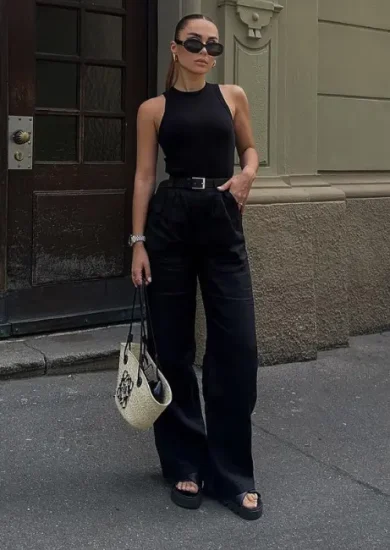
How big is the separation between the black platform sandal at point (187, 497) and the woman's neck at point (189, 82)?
1.62 metres

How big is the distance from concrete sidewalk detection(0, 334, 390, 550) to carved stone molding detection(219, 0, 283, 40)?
7.39 feet

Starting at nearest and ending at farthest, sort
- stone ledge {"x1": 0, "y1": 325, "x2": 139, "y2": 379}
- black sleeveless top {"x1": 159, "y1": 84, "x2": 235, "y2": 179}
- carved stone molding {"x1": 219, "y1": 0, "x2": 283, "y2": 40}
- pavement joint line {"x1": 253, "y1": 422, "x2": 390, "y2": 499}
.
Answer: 1. black sleeveless top {"x1": 159, "y1": 84, "x2": 235, "y2": 179}
2. pavement joint line {"x1": 253, "y1": 422, "x2": 390, "y2": 499}
3. stone ledge {"x1": 0, "y1": 325, "x2": 139, "y2": 379}
4. carved stone molding {"x1": 219, "y1": 0, "x2": 283, "y2": 40}

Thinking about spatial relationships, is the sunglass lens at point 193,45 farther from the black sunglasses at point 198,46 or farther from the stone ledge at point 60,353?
the stone ledge at point 60,353

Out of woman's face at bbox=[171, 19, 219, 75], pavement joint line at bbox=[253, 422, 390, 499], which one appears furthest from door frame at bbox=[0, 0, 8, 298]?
woman's face at bbox=[171, 19, 219, 75]

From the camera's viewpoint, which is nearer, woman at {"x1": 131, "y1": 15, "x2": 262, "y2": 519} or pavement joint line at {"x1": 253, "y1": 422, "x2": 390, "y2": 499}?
woman at {"x1": 131, "y1": 15, "x2": 262, "y2": 519}

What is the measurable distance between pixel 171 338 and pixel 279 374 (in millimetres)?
2091

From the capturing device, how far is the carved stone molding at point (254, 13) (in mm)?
5305

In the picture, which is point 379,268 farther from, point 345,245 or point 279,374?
point 279,374

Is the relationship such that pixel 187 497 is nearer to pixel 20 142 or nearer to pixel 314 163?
pixel 20 142

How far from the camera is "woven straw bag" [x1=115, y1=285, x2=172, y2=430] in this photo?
3205mm

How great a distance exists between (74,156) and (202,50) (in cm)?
220

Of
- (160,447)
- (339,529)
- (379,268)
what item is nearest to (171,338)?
(160,447)

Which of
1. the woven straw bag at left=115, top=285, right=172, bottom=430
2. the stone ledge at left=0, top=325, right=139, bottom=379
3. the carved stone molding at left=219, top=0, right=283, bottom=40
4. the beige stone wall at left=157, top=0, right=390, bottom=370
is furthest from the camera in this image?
the beige stone wall at left=157, top=0, right=390, bottom=370

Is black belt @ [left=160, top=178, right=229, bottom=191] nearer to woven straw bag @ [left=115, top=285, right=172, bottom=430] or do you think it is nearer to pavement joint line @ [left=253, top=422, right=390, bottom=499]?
woven straw bag @ [left=115, top=285, right=172, bottom=430]
